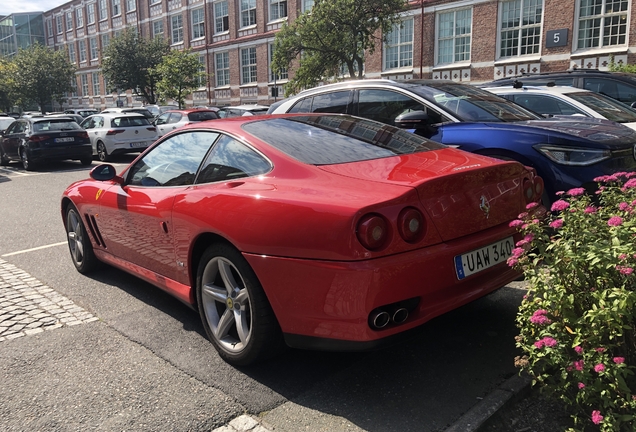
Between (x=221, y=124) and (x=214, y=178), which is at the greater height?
(x=221, y=124)

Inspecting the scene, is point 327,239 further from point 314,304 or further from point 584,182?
point 584,182

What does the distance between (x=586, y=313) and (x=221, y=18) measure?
41107mm

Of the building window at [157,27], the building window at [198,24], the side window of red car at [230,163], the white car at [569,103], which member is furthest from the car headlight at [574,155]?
the building window at [157,27]

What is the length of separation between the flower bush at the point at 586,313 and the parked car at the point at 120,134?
54.3 feet

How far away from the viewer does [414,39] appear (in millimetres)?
27688

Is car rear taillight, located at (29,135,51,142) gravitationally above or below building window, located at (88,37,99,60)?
below

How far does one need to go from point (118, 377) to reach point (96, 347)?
540 mm

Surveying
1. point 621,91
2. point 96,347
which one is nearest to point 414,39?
point 621,91

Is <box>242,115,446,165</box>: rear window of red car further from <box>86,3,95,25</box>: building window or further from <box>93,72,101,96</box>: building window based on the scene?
<box>86,3,95,25</box>: building window

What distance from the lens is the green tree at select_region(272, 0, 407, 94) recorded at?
2011cm

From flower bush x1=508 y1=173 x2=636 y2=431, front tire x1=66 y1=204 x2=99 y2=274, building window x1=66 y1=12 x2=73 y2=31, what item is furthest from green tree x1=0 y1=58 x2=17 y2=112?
flower bush x1=508 y1=173 x2=636 y2=431

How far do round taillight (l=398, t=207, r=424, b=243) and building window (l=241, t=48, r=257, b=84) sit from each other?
36.7m

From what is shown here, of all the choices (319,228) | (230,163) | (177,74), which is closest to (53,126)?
(230,163)

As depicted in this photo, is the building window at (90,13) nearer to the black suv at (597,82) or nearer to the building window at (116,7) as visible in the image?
the building window at (116,7)
